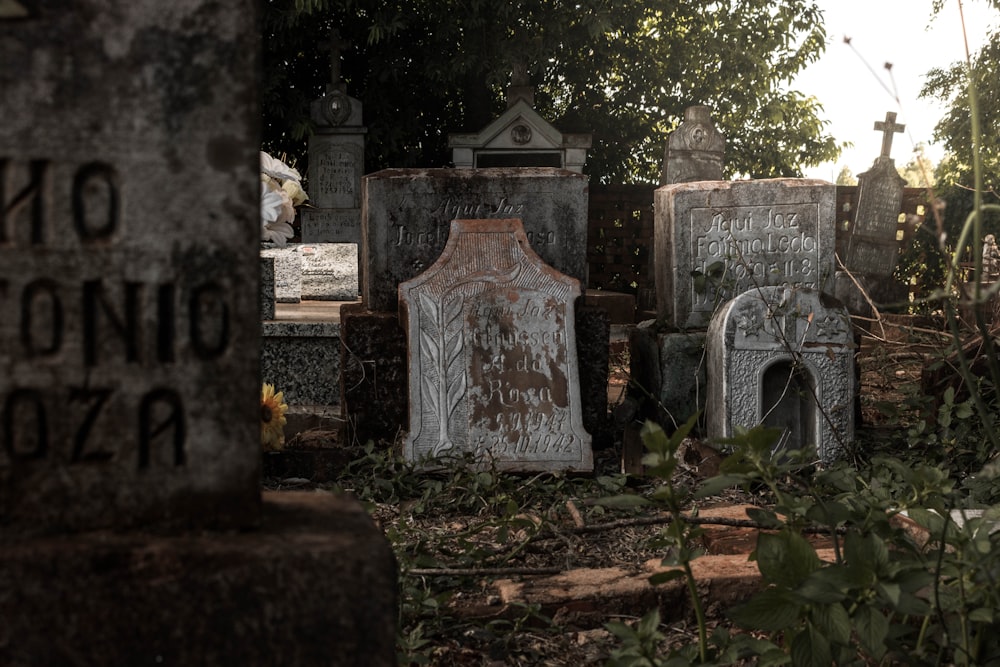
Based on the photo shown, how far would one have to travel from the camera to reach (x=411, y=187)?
16.8 ft

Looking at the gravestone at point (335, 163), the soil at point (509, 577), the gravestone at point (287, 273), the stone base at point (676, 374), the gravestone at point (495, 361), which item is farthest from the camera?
the gravestone at point (335, 163)

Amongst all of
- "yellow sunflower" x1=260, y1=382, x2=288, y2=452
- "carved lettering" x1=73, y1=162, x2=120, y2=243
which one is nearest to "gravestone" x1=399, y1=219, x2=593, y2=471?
"yellow sunflower" x1=260, y1=382, x2=288, y2=452

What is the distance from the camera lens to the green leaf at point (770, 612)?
191 cm

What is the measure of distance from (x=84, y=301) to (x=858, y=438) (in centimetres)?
437

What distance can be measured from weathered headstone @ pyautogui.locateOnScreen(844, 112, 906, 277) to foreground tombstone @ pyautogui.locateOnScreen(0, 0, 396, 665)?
11.2 meters

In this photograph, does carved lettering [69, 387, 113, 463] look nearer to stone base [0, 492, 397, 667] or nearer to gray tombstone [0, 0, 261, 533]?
gray tombstone [0, 0, 261, 533]

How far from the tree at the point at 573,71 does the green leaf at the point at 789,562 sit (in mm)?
11468

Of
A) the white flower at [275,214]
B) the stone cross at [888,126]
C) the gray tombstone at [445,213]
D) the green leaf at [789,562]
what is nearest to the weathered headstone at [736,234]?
the gray tombstone at [445,213]

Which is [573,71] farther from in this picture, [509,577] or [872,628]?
[872,628]

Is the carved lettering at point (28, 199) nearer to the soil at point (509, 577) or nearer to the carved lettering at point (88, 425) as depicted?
the carved lettering at point (88, 425)

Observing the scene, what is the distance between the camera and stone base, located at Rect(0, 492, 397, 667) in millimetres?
1442

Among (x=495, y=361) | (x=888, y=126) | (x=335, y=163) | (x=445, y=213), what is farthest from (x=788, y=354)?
(x=335, y=163)

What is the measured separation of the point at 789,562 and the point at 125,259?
4.18 ft

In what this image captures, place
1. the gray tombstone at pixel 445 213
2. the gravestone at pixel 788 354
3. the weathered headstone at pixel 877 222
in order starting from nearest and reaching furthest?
the gravestone at pixel 788 354, the gray tombstone at pixel 445 213, the weathered headstone at pixel 877 222
